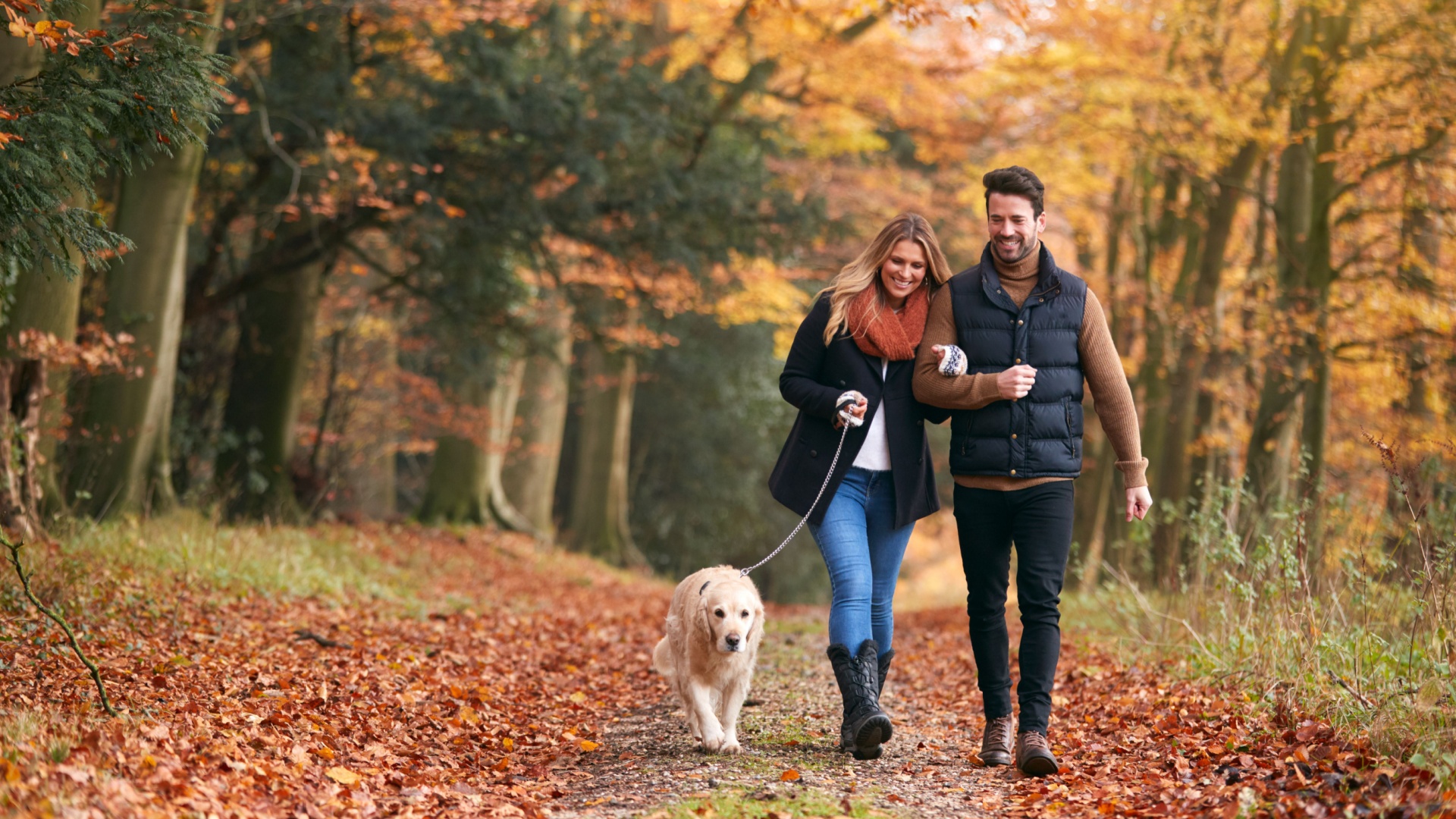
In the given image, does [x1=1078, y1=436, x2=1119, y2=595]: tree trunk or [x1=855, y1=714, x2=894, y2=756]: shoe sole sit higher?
[x1=1078, y1=436, x2=1119, y2=595]: tree trunk

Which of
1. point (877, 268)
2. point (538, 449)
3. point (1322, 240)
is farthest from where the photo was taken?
point (538, 449)

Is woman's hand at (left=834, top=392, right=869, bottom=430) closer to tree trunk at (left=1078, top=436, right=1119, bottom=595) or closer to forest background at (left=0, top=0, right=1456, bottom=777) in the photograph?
forest background at (left=0, top=0, right=1456, bottom=777)

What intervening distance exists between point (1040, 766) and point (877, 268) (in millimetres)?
2026

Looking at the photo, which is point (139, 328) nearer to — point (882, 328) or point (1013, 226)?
point (882, 328)

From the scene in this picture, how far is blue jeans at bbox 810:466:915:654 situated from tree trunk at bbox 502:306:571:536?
14.0 meters

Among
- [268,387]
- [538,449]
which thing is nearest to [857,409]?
[268,387]

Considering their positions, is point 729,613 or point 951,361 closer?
point 951,361

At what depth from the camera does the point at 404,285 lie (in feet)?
42.7

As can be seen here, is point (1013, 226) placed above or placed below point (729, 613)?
above

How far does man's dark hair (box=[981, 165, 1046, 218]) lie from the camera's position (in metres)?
4.39

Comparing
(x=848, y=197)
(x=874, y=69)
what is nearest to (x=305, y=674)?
(x=874, y=69)

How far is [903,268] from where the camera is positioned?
15.1 feet

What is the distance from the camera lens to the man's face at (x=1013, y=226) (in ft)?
14.5

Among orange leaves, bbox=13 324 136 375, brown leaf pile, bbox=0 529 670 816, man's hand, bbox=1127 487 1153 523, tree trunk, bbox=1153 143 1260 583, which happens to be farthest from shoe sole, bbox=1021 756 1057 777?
tree trunk, bbox=1153 143 1260 583
